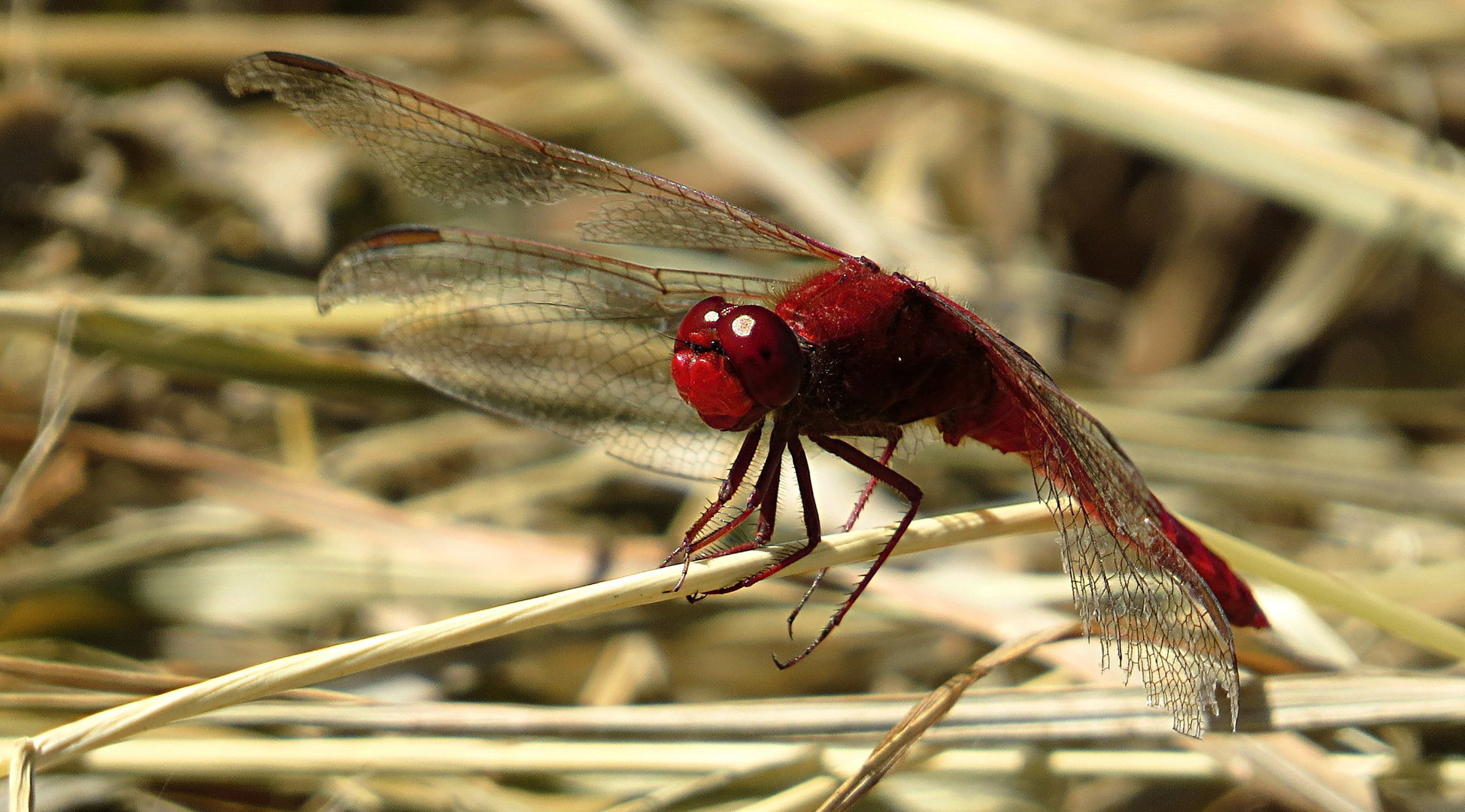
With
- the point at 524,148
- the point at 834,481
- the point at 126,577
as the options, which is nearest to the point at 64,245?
the point at 126,577

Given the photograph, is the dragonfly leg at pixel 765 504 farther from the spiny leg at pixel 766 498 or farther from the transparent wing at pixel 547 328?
the transparent wing at pixel 547 328

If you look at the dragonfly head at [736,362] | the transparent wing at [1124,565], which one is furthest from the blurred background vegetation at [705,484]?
the dragonfly head at [736,362]

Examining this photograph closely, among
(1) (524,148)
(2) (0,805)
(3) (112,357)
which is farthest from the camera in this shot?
(3) (112,357)

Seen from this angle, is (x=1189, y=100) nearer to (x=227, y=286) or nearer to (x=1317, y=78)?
(x=1317, y=78)

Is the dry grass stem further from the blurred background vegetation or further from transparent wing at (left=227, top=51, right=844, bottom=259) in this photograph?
Result: transparent wing at (left=227, top=51, right=844, bottom=259)

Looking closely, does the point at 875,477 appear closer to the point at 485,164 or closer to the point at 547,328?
the point at 547,328

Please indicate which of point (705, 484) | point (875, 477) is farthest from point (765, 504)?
point (705, 484)
